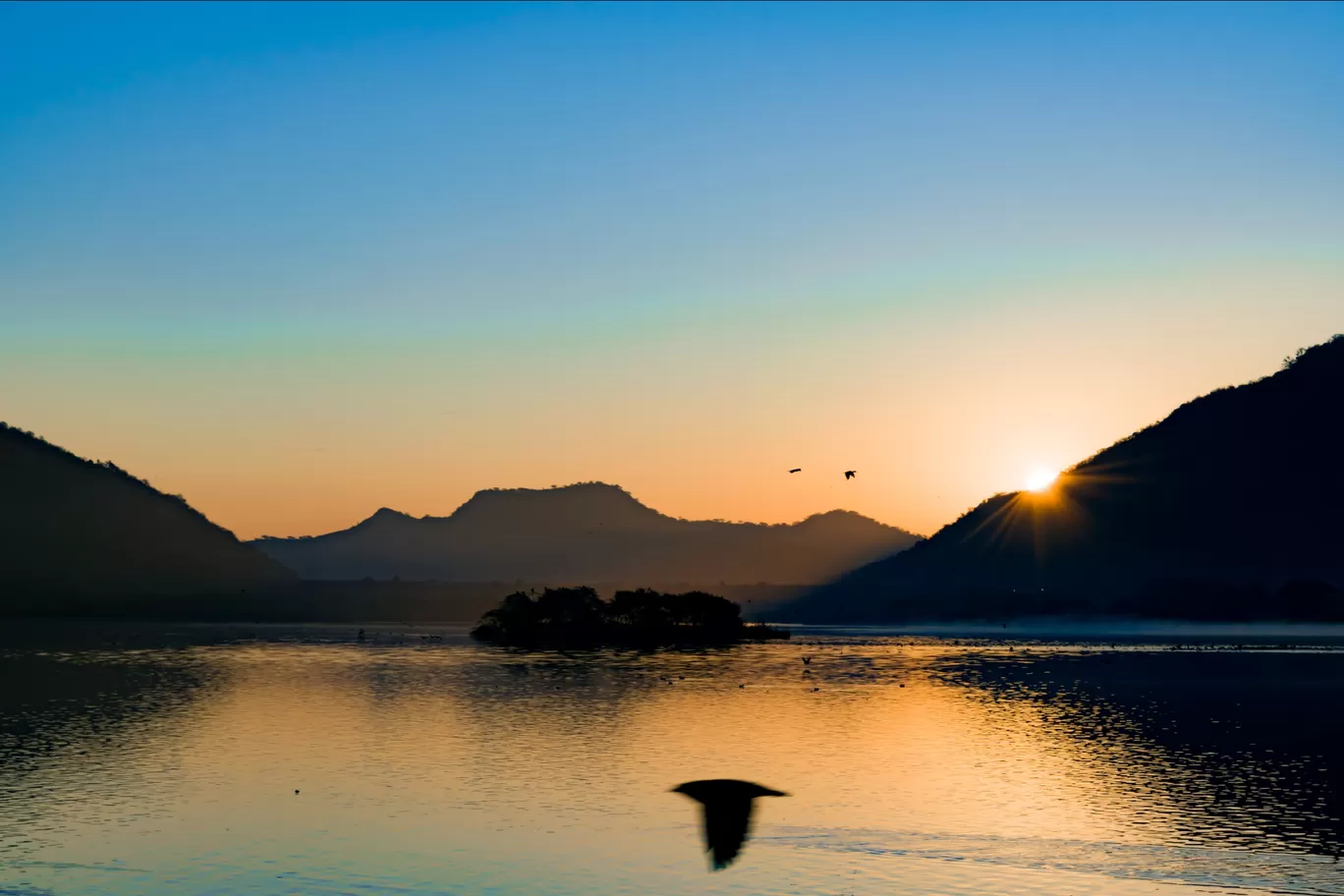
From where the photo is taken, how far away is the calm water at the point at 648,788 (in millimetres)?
45344

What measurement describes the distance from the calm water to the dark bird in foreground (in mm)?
899

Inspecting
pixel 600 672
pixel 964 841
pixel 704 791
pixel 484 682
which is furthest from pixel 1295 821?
pixel 600 672

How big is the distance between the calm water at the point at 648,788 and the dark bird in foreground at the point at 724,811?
899 millimetres

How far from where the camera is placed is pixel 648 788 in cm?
6400

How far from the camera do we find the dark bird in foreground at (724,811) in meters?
49.2

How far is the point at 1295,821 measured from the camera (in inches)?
2149

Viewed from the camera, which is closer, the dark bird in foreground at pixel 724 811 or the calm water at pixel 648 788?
the calm water at pixel 648 788

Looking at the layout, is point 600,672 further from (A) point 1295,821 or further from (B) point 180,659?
(A) point 1295,821

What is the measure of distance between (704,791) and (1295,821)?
25.5 meters

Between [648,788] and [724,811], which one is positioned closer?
[724,811]

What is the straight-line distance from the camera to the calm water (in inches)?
1785

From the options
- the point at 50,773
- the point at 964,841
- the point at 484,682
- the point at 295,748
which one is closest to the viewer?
the point at 964,841

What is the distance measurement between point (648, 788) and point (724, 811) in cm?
828

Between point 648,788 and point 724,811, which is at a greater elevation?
point 648,788
